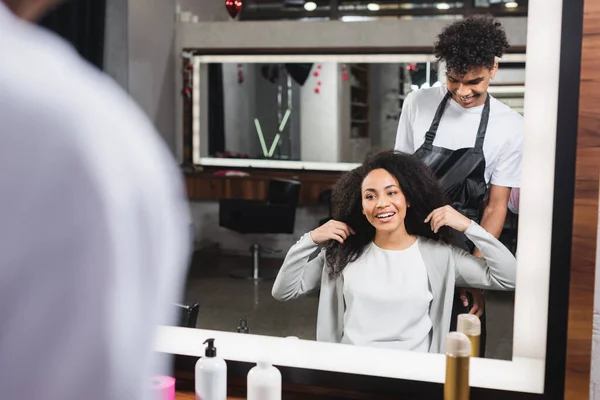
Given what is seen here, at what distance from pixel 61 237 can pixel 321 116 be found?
2916 mm

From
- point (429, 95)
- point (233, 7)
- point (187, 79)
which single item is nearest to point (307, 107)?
point (187, 79)

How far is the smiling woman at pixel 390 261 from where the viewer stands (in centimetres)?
157

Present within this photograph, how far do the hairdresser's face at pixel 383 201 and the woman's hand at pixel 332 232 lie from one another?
64mm

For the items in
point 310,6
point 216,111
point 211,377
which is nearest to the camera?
point 211,377

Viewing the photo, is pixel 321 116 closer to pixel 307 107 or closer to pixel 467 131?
pixel 307 107

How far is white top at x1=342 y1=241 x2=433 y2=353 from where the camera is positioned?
1.58m

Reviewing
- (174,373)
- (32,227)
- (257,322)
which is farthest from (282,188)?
(32,227)

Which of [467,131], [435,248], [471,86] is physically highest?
[471,86]

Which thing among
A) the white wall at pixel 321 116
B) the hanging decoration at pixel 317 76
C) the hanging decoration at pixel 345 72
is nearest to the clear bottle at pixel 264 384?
the white wall at pixel 321 116

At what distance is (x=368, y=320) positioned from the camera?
161 centimetres

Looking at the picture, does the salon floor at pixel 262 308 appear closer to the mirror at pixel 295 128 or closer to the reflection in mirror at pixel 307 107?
the mirror at pixel 295 128

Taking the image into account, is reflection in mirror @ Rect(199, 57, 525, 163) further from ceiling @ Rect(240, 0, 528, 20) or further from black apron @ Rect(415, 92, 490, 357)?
ceiling @ Rect(240, 0, 528, 20)

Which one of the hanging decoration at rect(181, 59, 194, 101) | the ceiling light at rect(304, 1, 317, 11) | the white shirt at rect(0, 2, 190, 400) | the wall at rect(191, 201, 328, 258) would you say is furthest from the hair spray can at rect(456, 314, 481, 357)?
the ceiling light at rect(304, 1, 317, 11)

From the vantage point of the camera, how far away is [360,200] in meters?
1.64
